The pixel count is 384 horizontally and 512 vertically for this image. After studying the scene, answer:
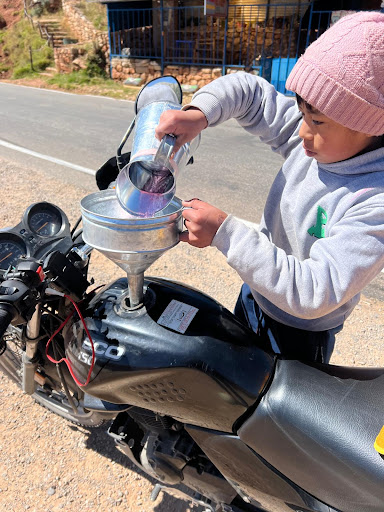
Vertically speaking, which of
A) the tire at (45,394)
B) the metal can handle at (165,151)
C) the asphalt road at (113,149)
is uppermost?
the metal can handle at (165,151)

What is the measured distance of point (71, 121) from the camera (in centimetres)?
863

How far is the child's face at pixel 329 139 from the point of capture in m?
1.16

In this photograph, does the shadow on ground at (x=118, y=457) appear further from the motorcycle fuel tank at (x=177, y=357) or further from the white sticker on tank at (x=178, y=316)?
the white sticker on tank at (x=178, y=316)

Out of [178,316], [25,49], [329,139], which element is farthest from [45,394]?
→ [25,49]

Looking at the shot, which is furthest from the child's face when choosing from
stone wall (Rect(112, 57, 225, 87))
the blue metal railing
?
stone wall (Rect(112, 57, 225, 87))

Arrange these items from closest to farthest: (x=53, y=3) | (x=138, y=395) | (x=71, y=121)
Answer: (x=138, y=395), (x=71, y=121), (x=53, y=3)

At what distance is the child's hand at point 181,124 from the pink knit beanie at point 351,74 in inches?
13.1

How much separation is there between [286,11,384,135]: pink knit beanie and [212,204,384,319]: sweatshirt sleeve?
0.24m

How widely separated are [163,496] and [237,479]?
724 mm

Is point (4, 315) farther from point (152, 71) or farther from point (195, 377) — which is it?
point (152, 71)

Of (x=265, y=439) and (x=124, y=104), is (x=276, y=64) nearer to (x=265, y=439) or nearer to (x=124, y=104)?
(x=124, y=104)

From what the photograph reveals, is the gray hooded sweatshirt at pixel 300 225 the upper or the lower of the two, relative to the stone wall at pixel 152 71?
A: upper

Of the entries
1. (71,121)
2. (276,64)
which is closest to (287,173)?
(71,121)

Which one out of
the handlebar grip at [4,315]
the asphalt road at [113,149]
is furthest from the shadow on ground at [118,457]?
the asphalt road at [113,149]
